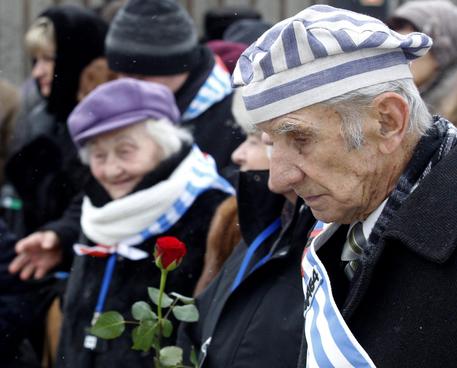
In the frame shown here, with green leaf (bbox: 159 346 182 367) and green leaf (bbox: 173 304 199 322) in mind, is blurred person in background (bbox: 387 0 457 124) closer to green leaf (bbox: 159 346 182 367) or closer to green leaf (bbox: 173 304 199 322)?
green leaf (bbox: 173 304 199 322)

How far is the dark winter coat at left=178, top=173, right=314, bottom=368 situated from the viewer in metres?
2.81

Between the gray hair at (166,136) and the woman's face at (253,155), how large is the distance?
0.46 metres

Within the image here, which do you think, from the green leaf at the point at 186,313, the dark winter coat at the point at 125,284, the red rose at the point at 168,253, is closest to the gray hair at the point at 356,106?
the red rose at the point at 168,253

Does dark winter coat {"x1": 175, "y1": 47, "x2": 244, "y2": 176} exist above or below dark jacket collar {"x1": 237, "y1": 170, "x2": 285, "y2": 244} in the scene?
below

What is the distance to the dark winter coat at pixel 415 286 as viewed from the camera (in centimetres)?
205

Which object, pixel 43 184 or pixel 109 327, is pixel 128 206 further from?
pixel 43 184

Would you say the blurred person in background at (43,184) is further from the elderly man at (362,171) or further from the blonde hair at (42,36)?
the elderly man at (362,171)

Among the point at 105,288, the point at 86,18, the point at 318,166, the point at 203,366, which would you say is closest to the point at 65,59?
the point at 86,18

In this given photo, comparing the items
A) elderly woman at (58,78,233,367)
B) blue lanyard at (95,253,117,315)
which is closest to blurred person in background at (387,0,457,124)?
elderly woman at (58,78,233,367)

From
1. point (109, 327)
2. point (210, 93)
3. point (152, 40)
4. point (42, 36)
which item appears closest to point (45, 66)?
point (42, 36)

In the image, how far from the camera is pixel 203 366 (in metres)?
2.96

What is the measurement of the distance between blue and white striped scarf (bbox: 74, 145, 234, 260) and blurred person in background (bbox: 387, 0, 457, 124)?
93 cm

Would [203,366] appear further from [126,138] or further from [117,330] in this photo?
[126,138]

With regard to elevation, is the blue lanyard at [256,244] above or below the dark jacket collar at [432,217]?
below
